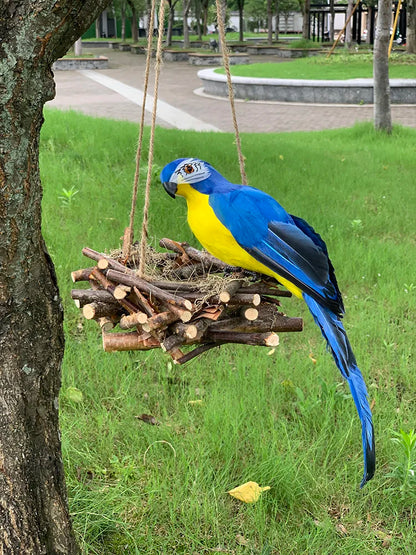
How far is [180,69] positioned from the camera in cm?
2489

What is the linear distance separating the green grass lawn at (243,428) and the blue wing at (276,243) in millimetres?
1106

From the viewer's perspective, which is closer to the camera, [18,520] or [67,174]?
[18,520]

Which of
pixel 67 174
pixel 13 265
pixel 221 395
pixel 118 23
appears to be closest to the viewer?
pixel 13 265

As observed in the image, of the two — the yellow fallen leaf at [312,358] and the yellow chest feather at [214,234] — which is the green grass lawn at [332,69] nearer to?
the yellow fallen leaf at [312,358]

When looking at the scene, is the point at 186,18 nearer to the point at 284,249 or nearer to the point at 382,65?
the point at 382,65

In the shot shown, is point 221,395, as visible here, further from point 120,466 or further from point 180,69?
point 180,69

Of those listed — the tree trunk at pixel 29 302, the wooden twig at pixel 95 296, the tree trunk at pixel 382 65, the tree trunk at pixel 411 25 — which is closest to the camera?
the tree trunk at pixel 29 302

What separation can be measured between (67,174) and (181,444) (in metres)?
4.13

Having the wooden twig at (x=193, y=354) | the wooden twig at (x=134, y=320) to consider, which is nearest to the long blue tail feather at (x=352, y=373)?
the wooden twig at (x=193, y=354)

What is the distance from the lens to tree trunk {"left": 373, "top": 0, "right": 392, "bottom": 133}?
27.5 feet

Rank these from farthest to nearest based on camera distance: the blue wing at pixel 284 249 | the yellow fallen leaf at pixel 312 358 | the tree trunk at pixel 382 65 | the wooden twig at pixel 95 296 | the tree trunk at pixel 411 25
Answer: the tree trunk at pixel 411 25 < the tree trunk at pixel 382 65 < the yellow fallen leaf at pixel 312 358 < the wooden twig at pixel 95 296 < the blue wing at pixel 284 249

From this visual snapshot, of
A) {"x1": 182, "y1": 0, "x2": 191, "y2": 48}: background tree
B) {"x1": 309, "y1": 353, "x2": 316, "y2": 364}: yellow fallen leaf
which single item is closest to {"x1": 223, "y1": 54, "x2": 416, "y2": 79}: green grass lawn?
{"x1": 182, "y1": 0, "x2": 191, "y2": 48}: background tree

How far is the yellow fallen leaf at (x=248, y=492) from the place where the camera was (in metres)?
2.53

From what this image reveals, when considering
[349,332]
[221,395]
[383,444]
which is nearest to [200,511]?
[221,395]
